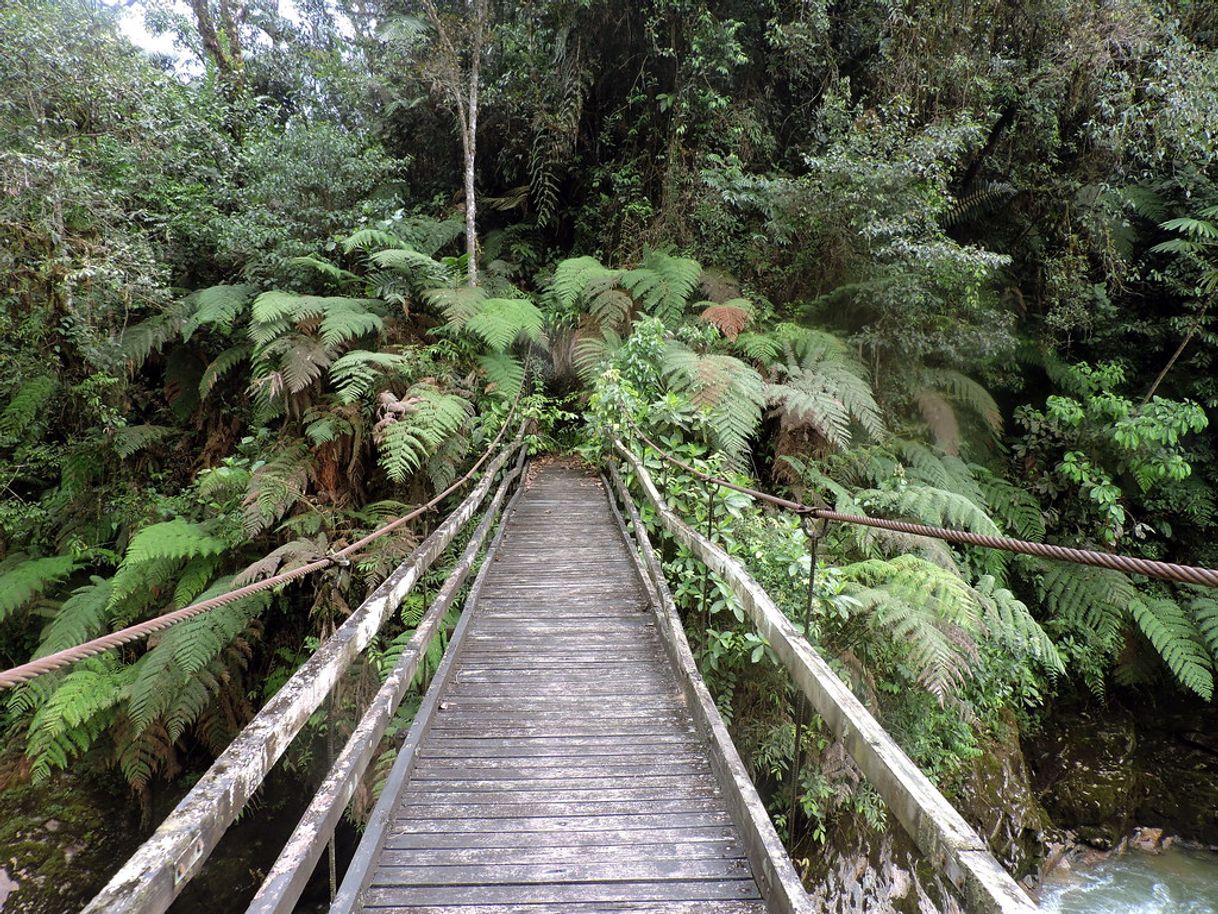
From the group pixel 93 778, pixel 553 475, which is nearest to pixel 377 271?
pixel 553 475

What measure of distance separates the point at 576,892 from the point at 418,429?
3871 millimetres

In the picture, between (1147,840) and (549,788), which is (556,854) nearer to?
(549,788)

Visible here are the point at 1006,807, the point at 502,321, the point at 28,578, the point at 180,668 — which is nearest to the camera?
the point at 180,668

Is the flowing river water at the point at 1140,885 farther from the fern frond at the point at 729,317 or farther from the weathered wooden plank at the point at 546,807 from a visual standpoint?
the fern frond at the point at 729,317

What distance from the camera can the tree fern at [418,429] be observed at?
4828mm

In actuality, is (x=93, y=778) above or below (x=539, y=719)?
below

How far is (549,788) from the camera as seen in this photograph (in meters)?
2.27

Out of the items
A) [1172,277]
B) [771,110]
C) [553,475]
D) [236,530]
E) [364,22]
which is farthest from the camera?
[364,22]

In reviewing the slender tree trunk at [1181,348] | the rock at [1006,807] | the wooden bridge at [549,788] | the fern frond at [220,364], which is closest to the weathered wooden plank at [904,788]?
the wooden bridge at [549,788]

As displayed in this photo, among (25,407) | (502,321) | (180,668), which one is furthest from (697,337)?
(25,407)

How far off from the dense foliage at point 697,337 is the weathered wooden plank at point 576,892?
74.4 inches

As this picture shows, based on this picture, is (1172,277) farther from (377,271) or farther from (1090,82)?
(377,271)

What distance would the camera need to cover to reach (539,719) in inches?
107

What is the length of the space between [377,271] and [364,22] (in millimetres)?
7785
